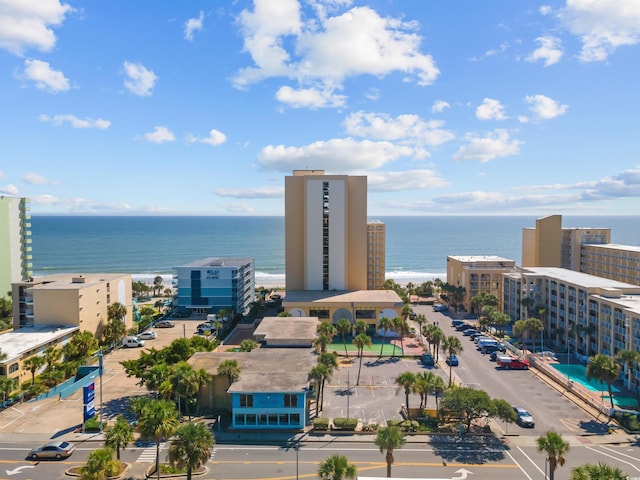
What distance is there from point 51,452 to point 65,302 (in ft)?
106

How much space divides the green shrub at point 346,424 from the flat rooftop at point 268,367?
4.07 metres

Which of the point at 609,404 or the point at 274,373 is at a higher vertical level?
the point at 274,373

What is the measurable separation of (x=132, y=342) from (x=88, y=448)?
31.7 m

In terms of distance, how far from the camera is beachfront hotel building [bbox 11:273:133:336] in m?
61.8

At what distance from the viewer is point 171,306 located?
94562 mm

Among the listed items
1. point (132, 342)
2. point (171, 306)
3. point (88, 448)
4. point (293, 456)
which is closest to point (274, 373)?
point (293, 456)

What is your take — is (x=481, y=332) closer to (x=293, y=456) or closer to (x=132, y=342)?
(x=293, y=456)

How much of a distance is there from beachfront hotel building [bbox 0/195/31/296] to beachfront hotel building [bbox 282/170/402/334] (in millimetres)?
52517

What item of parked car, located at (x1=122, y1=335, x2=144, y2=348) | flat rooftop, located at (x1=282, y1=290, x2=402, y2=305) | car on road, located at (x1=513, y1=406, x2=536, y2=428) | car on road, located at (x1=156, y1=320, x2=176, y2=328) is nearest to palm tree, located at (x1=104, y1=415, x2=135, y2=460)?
car on road, located at (x1=513, y1=406, x2=536, y2=428)

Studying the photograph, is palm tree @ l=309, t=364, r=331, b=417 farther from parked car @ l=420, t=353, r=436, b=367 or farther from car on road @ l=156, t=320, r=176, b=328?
car on road @ l=156, t=320, r=176, b=328

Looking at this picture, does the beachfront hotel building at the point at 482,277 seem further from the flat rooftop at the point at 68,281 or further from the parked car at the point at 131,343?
the flat rooftop at the point at 68,281

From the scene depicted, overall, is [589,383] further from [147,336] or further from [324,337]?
[147,336]

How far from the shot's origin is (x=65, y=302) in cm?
6181

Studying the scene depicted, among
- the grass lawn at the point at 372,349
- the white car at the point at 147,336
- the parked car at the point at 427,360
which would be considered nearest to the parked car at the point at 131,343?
the white car at the point at 147,336
